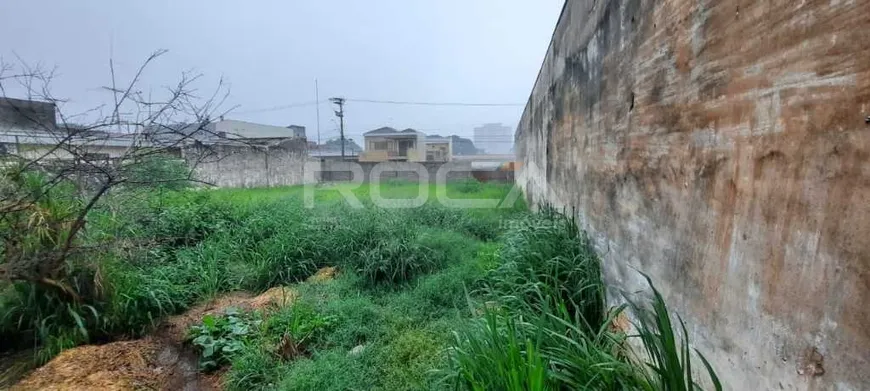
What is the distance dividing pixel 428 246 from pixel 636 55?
2.58 meters

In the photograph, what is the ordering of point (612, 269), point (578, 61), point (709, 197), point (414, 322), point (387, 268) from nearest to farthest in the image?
point (709, 197), point (612, 269), point (414, 322), point (578, 61), point (387, 268)

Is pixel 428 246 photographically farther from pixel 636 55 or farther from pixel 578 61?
pixel 636 55

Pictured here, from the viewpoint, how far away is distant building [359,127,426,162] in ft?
71.9

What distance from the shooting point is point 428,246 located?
145 inches

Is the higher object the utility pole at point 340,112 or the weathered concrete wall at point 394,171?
the utility pole at point 340,112

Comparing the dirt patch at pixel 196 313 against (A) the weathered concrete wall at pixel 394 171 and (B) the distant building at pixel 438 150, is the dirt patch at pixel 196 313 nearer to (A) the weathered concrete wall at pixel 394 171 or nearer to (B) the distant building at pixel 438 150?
(A) the weathered concrete wall at pixel 394 171

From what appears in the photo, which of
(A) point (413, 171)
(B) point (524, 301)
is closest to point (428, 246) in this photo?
(B) point (524, 301)

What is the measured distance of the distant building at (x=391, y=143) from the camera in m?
21.9

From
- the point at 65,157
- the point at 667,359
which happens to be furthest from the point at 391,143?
the point at 667,359

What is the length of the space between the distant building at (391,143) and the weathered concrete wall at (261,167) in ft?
29.7

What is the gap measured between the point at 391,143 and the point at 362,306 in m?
21.1

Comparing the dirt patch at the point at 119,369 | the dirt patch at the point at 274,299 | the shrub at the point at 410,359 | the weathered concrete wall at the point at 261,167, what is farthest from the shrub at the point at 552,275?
→ the weathered concrete wall at the point at 261,167

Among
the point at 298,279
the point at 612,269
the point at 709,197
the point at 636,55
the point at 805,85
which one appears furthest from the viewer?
the point at 298,279

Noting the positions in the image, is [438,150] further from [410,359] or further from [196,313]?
[410,359]
